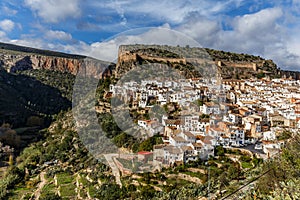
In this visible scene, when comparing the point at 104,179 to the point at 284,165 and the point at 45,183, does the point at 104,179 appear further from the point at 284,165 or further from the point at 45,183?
the point at 284,165

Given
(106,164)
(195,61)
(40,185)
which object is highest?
(195,61)

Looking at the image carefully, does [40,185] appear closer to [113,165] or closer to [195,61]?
[113,165]

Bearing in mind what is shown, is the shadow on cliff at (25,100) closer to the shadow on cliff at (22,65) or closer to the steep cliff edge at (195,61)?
the shadow on cliff at (22,65)

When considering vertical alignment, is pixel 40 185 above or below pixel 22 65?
below

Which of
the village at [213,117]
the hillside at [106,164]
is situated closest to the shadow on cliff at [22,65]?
the hillside at [106,164]

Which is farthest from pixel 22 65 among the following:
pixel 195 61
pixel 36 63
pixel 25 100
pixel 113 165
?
pixel 113 165

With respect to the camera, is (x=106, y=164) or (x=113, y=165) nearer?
(x=113, y=165)
